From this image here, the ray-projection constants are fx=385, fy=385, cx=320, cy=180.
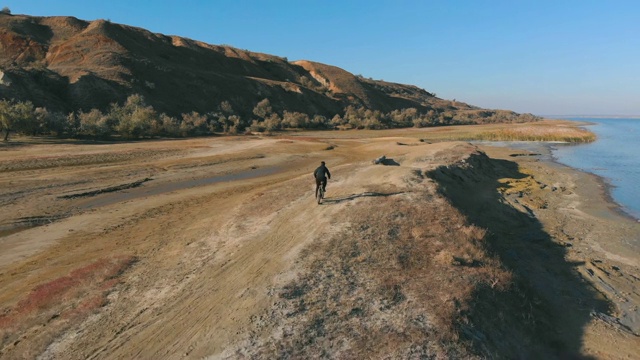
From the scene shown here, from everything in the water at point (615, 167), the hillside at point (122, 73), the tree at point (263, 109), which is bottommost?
the water at point (615, 167)

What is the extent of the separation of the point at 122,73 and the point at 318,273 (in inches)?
3175

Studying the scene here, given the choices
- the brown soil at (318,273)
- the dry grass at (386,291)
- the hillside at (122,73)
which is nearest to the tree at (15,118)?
the hillside at (122,73)

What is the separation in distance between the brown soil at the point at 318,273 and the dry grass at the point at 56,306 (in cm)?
5

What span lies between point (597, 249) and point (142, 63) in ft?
294

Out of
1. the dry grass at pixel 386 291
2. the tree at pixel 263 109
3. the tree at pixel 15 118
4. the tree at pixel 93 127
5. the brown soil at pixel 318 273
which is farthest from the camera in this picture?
the tree at pixel 263 109

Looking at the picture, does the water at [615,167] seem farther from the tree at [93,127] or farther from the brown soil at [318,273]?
the tree at [93,127]

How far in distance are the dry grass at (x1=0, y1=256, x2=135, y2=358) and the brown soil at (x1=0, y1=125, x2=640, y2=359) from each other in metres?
0.05

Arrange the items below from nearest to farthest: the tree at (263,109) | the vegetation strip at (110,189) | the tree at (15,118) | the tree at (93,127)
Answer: the vegetation strip at (110,189)
the tree at (15,118)
the tree at (93,127)
the tree at (263,109)

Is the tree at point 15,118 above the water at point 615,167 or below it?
above

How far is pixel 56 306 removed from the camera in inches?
427

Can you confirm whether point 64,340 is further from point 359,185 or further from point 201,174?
point 201,174

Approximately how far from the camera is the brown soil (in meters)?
8.74

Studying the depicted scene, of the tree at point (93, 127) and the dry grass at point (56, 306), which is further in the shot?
the tree at point (93, 127)

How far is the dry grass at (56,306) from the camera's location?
9.45m
